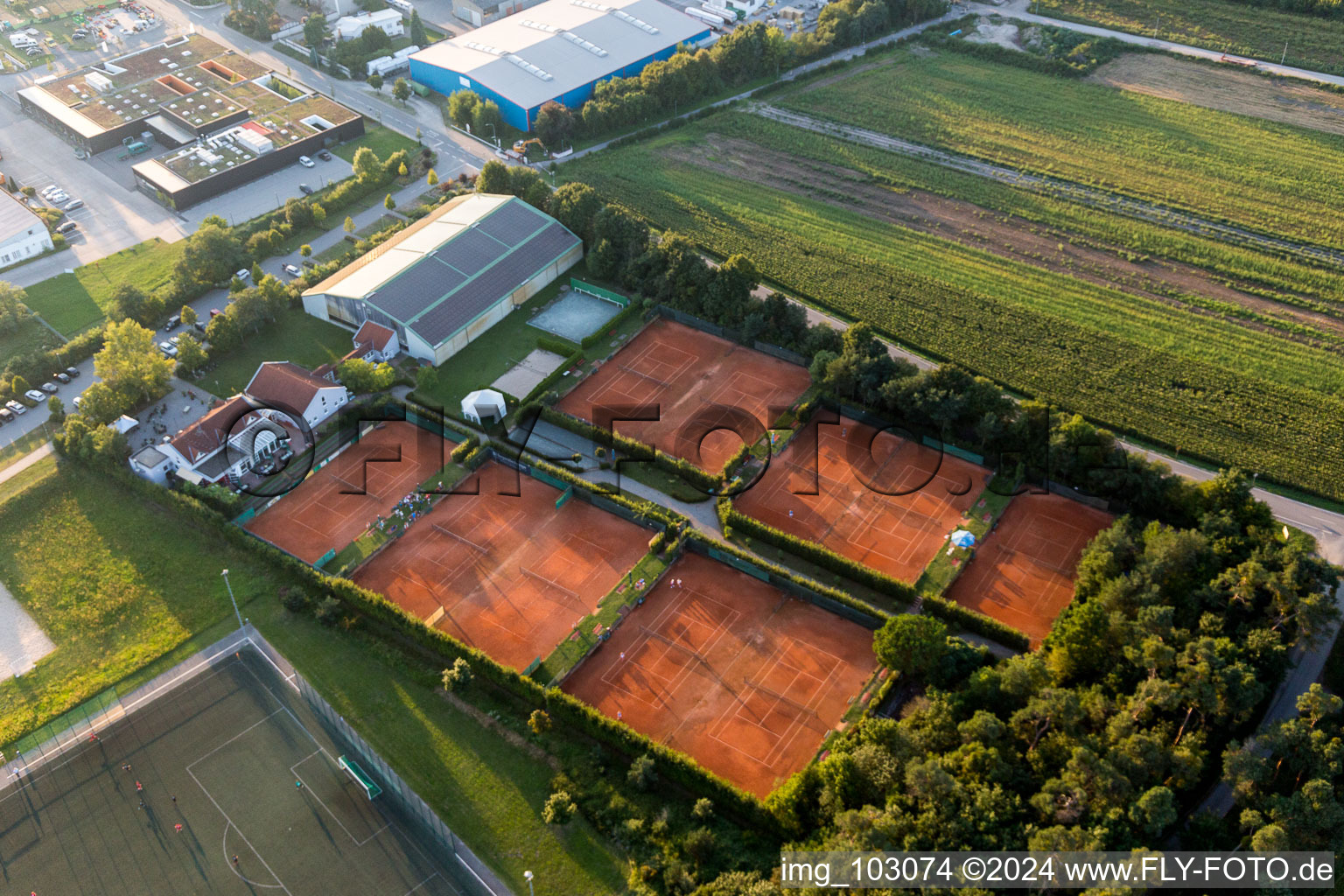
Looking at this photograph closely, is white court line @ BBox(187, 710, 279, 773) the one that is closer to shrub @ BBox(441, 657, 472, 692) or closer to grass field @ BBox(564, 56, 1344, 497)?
shrub @ BBox(441, 657, 472, 692)

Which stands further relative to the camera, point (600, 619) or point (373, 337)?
point (373, 337)

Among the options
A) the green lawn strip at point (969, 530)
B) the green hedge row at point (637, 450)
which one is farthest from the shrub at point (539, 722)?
the green lawn strip at point (969, 530)

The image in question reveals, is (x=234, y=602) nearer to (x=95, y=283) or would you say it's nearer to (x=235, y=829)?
(x=235, y=829)

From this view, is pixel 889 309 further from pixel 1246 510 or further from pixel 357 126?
pixel 357 126

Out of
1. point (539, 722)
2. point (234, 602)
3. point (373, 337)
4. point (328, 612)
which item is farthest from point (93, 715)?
point (373, 337)

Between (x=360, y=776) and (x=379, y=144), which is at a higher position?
(x=379, y=144)

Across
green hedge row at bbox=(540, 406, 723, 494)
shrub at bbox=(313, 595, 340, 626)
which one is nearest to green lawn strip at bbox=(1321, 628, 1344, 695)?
green hedge row at bbox=(540, 406, 723, 494)
